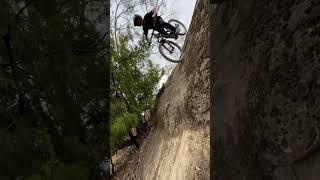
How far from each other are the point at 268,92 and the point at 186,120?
2.33 meters

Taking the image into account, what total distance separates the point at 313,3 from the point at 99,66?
9.96ft

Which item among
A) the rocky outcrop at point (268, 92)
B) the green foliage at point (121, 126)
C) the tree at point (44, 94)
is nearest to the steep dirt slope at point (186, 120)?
the tree at point (44, 94)

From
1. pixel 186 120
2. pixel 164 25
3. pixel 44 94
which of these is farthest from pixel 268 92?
pixel 164 25

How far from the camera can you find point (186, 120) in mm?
4984

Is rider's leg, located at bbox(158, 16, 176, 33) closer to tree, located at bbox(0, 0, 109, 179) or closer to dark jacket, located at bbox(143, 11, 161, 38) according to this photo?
dark jacket, located at bbox(143, 11, 161, 38)

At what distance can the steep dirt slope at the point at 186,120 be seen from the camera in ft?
14.7

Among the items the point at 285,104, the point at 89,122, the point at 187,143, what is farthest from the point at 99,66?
the point at 285,104

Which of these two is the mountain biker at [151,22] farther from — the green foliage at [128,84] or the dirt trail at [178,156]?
the green foliage at [128,84]

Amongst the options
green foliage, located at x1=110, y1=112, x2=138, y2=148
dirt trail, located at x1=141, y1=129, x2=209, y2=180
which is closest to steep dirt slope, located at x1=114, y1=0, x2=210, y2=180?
dirt trail, located at x1=141, y1=129, x2=209, y2=180

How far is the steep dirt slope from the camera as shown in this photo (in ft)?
14.7

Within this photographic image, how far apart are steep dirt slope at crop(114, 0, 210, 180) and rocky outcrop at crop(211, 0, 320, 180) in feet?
3.16

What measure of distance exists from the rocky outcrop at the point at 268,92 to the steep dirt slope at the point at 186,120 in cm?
96

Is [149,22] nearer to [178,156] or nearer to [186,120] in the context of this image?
[186,120]

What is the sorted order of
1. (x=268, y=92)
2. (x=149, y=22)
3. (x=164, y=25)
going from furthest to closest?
(x=164, y=25), (x=149, y=22), (x=268, y=92)
